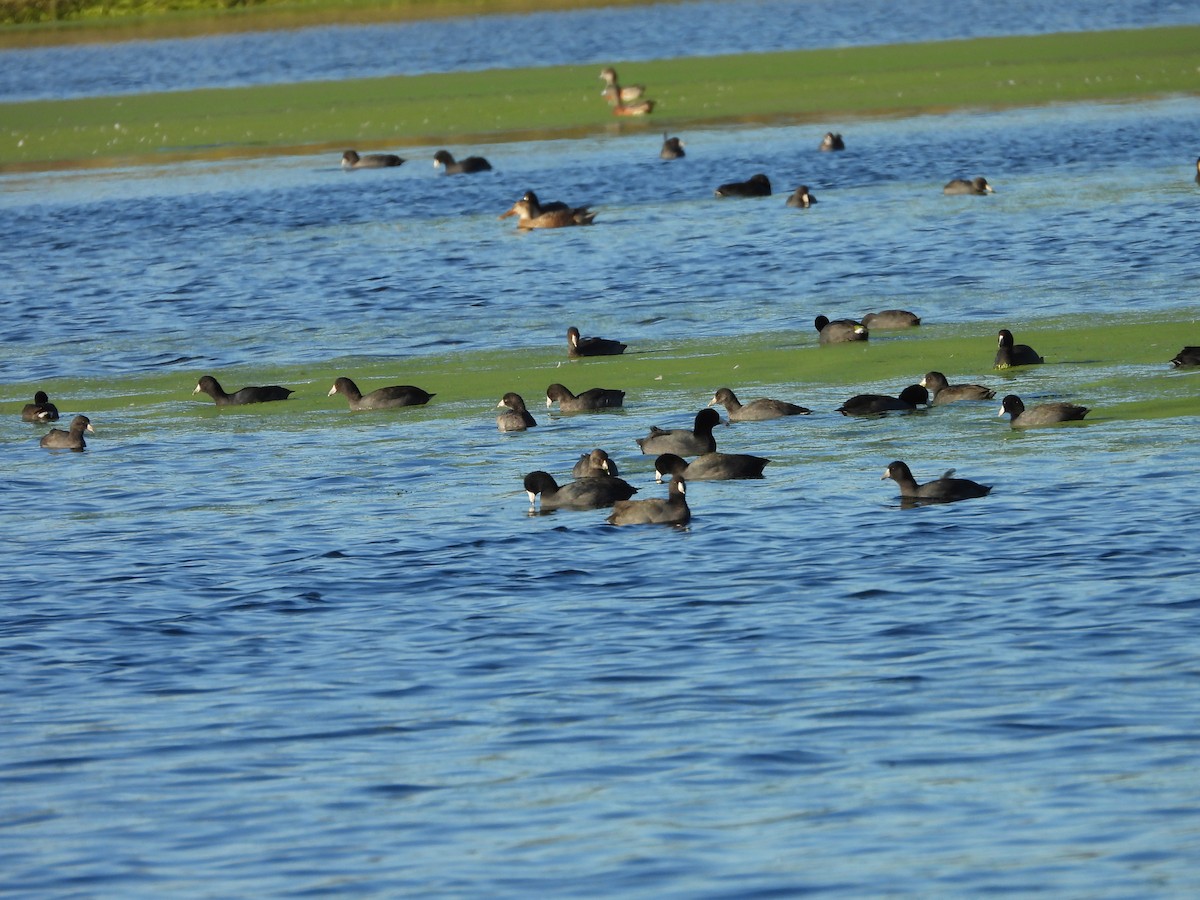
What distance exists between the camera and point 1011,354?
57.1ft

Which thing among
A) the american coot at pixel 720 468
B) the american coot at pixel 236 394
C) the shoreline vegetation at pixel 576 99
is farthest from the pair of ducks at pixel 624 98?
the american coot at pixel 720 468

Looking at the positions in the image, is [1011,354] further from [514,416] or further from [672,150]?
[672,150]

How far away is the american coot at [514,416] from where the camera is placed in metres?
16.8

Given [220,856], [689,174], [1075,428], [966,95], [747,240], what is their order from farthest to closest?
1. [966,95]
2. [689,174]
3. [747,240]
4. [1075,428]
5. [220,856]

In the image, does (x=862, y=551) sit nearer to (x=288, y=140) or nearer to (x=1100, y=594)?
(x=1100, y=594)

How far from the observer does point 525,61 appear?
55.6 m

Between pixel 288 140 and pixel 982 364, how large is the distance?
27390mm

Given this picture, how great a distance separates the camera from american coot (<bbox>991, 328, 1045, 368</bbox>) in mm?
17406

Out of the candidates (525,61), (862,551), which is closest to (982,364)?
(862,551)

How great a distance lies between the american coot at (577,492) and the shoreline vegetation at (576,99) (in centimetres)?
2838

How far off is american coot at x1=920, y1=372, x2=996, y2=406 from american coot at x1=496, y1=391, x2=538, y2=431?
335 centimetres

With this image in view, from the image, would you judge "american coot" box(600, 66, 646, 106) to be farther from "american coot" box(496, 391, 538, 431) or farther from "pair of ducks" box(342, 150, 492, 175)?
"american coot" box(496, 391, 538, 431)

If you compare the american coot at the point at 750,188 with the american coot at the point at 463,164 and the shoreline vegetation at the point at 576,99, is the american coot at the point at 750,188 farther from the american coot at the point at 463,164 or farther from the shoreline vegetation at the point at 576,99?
the shoreline vegetation at the point at 576,99

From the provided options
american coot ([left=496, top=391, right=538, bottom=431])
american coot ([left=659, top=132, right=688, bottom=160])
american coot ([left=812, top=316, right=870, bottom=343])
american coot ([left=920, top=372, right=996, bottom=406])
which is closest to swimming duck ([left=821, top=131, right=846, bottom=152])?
american coot ([left=659, top=132, right=688, bottom=160])
